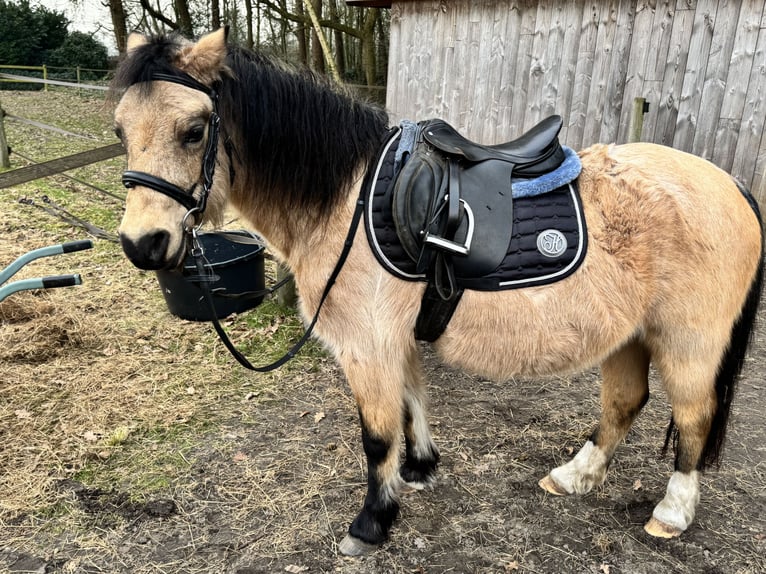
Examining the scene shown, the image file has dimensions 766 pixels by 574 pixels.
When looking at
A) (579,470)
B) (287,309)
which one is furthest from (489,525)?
(287,309)

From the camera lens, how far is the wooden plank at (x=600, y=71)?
4.96m

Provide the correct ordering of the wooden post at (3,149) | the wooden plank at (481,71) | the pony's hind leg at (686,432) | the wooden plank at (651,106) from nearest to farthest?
the pony's hind leg at (686,432), the wooden plank at (651,106), the wooden plank at (481,71), the wooden post at (3,149)

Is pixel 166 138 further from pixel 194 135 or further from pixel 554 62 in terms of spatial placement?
pixel 554 62

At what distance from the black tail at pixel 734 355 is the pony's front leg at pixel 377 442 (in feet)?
4.71

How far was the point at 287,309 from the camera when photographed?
15.1 feet

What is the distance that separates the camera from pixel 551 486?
2.72m

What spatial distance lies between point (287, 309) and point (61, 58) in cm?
2403

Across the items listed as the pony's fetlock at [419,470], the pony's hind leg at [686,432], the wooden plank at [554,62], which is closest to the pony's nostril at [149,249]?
the pony's fetlock at [419,470]

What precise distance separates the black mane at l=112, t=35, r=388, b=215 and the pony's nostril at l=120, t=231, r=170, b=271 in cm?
46

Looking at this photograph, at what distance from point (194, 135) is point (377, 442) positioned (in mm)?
1447

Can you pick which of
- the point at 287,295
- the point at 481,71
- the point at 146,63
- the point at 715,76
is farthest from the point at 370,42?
the point at 146,63

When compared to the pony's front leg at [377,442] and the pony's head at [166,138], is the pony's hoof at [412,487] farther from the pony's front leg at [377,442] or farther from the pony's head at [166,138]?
the pony's head at [166,138]

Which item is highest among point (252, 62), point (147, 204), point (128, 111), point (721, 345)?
point (252, 62)

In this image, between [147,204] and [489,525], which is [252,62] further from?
[489,525]
